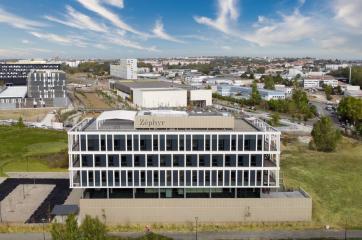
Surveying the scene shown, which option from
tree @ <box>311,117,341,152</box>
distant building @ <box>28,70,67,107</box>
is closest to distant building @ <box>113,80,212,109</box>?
distant building @ <box>28,70,67,107</box>

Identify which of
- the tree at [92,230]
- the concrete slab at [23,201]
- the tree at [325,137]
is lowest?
the concrete slab at [23,201]

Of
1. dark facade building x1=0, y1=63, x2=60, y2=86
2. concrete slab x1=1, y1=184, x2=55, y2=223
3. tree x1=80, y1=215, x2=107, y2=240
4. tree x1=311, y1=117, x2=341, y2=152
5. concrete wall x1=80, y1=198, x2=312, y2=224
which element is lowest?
concrete slab x1=1, y1=184, x2=55, y2=223

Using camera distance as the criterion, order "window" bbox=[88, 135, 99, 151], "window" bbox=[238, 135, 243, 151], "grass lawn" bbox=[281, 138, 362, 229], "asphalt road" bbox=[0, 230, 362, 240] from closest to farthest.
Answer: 1. "asphalt road" bbox=[0, 230, 362, 240]
2. "window" bbox=[88, 135, 99, 151]
3. "window" bbox=[238, 135, 243, 151]
4. "grass lawn" bbox=[281, 138, 362, 229]

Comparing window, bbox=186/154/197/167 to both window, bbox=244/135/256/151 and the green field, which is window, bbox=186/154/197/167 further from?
the green field

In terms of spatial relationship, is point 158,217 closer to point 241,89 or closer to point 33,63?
point 241,89

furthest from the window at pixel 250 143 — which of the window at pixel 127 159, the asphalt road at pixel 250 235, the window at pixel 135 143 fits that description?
the window at pixel 127 159

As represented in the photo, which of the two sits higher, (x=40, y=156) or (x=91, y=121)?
(x=91, y=121)

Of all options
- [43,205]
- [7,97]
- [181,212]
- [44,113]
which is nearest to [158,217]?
[181,212]

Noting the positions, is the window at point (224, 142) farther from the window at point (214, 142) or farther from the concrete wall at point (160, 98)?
the concrete wall at point (160, 98)
